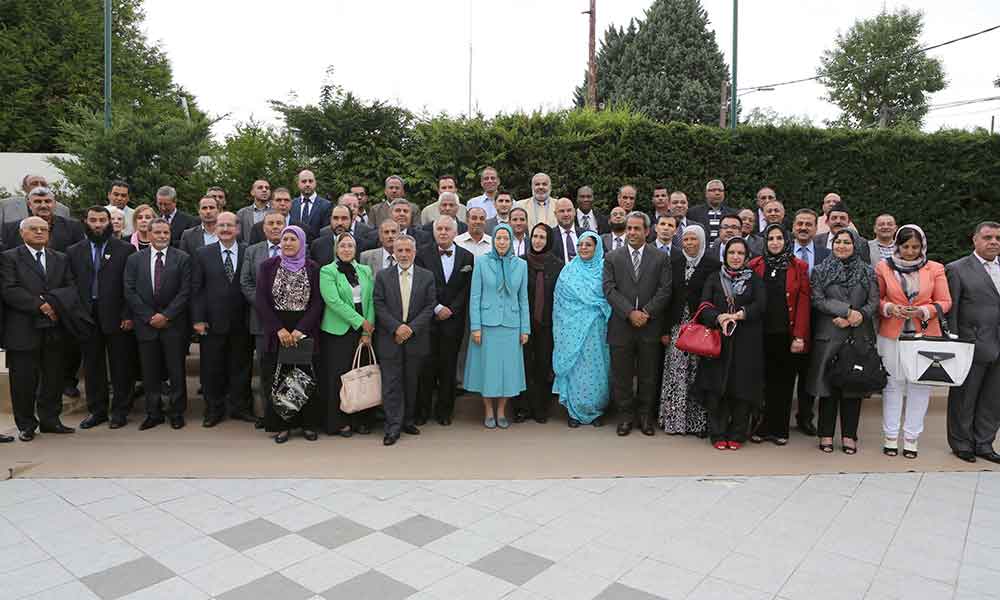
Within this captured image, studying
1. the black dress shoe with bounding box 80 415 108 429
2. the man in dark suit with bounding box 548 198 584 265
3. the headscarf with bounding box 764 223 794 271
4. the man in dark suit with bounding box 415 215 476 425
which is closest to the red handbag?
the headscarf with bounding box 764 223 794 271

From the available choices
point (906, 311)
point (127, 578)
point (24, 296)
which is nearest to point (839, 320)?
point (906, 311)

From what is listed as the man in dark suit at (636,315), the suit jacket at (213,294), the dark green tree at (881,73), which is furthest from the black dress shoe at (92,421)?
the dark green tree at (881,73)

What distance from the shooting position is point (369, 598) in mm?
3334

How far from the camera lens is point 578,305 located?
6.45m

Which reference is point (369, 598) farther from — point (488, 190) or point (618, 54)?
point (618, 54)

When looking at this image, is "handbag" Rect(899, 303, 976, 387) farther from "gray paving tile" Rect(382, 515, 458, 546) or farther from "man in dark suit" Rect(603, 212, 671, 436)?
"gray paving tile" Rect(382, 515, 458, 546)

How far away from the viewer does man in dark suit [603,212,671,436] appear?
6188 millimetres

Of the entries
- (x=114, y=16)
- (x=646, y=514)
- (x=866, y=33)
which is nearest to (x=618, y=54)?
(x=866, y=33)

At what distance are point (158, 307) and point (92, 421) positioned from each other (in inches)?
50.0

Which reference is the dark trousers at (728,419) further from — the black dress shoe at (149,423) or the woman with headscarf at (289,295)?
the black dress shoe at (149,423)

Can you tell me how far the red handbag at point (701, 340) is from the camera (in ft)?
18.7

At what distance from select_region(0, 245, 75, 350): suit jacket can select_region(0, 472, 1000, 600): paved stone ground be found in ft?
4.84

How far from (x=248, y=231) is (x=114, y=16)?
28.4m

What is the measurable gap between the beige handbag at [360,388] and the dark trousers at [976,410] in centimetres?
494
